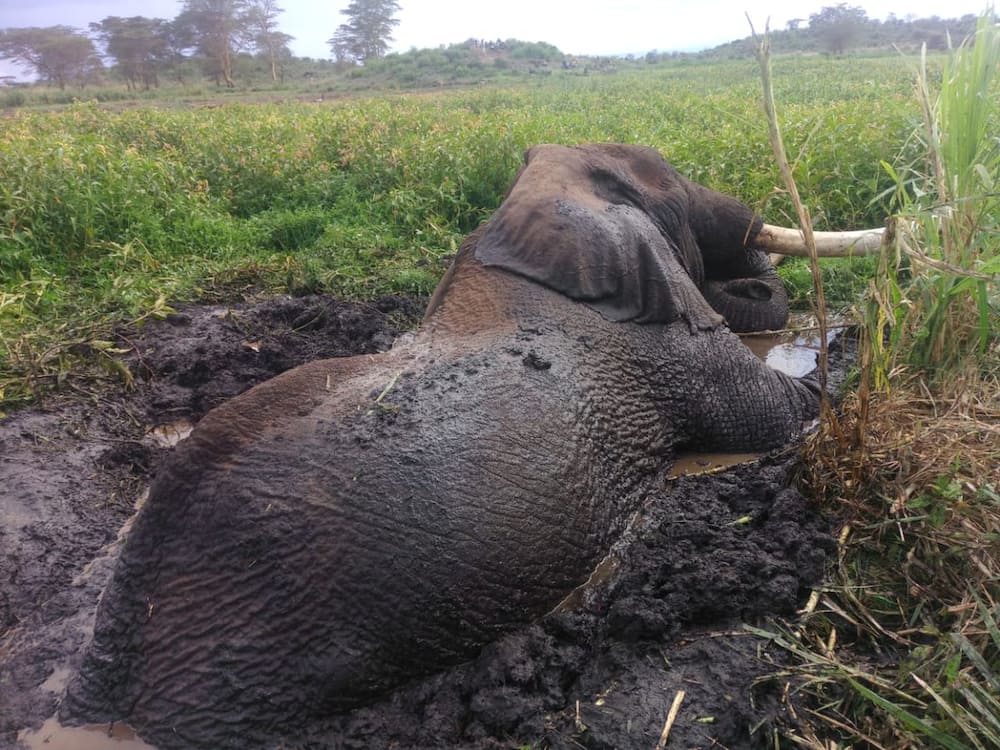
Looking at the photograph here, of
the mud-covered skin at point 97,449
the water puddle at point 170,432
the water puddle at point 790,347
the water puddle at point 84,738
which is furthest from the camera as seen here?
the water puddle at point 790,347

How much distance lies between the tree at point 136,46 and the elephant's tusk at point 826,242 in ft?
106

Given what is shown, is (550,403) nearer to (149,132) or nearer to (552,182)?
(552,182)

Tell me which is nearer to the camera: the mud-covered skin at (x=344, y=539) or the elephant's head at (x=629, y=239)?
the mud-covered skin at (x=344, y=539)

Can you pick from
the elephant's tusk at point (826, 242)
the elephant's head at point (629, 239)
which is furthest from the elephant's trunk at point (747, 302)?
the elephant's tusk at point (826, 242)

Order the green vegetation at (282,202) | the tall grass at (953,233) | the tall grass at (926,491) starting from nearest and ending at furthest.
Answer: the tall grass at (926,491)
the tall grass at (953,233)
the green vegetation at (282,202)

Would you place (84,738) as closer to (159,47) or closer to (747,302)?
(747,302)

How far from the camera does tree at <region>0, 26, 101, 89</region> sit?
26.3 meters

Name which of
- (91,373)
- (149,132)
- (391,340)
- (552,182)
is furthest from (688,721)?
(149,132)

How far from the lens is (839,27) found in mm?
34812

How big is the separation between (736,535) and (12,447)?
328cm

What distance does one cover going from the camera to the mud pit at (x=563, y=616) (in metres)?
2.22

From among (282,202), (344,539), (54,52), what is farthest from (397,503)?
(54,52)

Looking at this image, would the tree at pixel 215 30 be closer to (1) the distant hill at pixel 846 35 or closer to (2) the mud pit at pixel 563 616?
(1) the distant hill at pixel 846 35

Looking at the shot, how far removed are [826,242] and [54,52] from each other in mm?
31273
